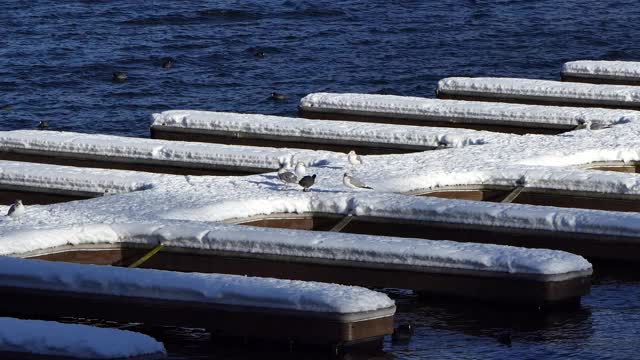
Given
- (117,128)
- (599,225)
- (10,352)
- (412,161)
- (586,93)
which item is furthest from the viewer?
(117,128)

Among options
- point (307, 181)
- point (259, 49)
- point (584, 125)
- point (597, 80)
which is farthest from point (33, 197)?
point (259, 49)

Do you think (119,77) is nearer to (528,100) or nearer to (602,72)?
(528,100)

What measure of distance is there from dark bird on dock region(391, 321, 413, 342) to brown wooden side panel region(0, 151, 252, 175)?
251 inches

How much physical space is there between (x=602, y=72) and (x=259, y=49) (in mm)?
7800

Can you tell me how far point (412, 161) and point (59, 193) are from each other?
4286 mm

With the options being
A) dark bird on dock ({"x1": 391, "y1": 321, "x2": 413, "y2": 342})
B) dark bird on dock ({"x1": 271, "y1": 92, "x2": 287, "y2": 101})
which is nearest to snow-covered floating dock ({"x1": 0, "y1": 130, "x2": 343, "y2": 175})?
dark bird on dock ({"x1": 391, "y1": 321, "x2": 413, "y2": 342})

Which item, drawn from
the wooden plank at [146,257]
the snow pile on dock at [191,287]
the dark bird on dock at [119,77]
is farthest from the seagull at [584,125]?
the dark bird on dock at [119,77]

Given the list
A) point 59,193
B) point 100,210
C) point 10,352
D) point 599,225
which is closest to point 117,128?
point 59,193

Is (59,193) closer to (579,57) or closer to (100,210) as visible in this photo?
(100,210)

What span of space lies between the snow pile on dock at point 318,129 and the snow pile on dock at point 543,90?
373 centimetres

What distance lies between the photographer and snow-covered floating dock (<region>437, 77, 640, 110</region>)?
25.5 metres

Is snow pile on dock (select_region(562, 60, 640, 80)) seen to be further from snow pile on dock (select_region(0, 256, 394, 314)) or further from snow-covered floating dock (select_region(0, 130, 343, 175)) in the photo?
snow pile on dock (select_region(0, 256, 394, 314))

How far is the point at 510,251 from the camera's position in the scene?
15898 mm

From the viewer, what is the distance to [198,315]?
14625mm
